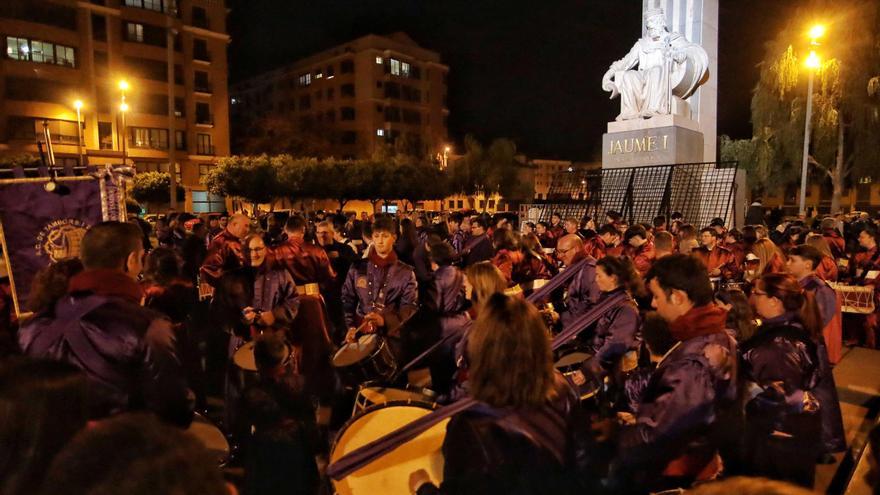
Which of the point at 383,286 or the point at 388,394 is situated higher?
the point at 383,286

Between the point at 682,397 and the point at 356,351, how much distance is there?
3.01 meters

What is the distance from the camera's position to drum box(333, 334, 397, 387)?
15.7 feet

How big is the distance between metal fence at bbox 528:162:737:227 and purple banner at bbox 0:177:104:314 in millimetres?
14177

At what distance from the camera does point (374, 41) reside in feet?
252

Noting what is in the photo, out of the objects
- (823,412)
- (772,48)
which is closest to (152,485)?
(823,412)

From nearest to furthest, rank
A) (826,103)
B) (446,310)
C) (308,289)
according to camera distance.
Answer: (446,310) → (308,289) → (826,103)

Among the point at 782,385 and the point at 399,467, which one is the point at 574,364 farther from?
the point at 399,467

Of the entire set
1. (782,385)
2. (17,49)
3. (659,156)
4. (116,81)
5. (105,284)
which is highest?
(17,49)

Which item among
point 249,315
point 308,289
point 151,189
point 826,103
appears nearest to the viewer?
point 249,315

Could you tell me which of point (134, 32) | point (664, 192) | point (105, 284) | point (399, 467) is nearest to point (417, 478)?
point (399, 467)

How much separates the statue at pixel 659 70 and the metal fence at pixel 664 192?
1.84m

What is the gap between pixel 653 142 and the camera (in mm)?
16719

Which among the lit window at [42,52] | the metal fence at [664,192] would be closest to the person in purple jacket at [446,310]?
the metal fence at [664,192]

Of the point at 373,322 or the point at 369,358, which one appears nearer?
the point at 369,358
